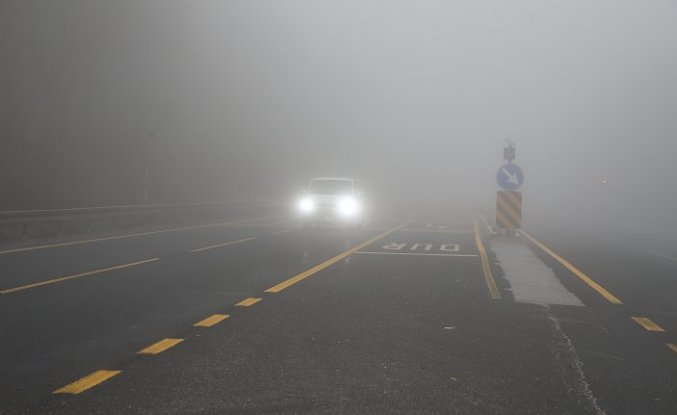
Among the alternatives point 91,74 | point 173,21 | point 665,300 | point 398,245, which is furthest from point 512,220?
point 173,21

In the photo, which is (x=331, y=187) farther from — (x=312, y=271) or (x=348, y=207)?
(x=312, y=271)

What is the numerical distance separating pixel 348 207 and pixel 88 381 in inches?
725

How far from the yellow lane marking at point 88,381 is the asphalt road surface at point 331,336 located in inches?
0.8

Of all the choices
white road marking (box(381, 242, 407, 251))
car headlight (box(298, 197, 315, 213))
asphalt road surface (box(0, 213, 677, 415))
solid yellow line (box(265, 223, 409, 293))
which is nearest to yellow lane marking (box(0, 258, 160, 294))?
asphalt road surface (box(0, 213, 677, 415))

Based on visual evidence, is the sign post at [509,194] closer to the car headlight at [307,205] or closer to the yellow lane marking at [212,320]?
the car headlight at [307,205]

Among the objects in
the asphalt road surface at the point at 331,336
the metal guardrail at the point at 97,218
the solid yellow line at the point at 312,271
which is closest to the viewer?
the asphalt road surface at the point at 331,336

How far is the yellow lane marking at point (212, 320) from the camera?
716cm

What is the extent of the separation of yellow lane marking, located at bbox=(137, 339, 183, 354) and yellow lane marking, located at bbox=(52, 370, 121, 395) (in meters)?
0.64

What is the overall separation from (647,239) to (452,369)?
779 inches

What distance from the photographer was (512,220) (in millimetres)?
20578

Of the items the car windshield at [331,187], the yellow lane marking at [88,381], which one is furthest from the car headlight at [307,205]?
the yellow lane marking at [88,381]

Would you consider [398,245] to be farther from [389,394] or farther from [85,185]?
[85,185]

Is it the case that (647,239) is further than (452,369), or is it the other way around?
(647,239)

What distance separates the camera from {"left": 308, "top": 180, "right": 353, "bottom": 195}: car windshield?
2420 centimetres
